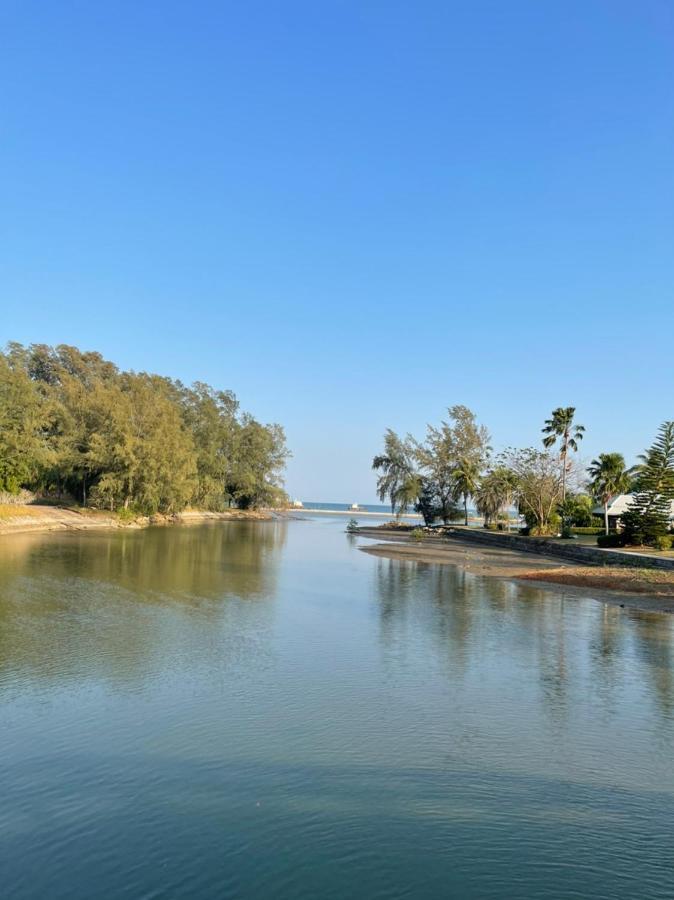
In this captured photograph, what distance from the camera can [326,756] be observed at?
30.6 feet

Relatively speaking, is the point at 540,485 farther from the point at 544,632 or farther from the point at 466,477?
the point at 544,632

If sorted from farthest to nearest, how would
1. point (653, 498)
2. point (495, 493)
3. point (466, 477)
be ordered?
1. point (466, 477)
2. point (495, 493)
3. point (653, 498)

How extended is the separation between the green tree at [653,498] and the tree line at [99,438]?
134ft

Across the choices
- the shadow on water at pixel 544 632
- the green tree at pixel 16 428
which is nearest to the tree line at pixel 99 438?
the green tree at pixel 16 428

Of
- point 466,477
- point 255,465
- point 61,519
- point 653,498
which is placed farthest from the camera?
point 255,465

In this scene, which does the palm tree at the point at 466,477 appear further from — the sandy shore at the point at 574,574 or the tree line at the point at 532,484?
the sandy shore at the point at 574,574

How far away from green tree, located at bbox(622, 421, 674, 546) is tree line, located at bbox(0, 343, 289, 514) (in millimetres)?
40799

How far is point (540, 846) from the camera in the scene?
7.14 metres

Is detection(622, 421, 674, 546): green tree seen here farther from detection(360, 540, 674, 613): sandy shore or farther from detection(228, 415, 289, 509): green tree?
detection(228, 415, 289, 509): green tree

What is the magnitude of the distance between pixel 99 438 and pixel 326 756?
54900 millimetres

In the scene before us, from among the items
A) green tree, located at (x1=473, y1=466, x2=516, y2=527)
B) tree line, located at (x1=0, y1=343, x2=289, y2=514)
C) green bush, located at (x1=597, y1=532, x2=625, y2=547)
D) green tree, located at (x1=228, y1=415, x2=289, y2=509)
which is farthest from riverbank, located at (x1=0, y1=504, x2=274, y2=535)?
green bush, located at (x1=597, y1=532, x2=625, y2=547)

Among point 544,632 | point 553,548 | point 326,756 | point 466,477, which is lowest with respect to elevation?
point 544,632

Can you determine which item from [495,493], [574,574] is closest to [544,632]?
[574,574]

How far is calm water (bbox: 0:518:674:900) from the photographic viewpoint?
6559 mm
